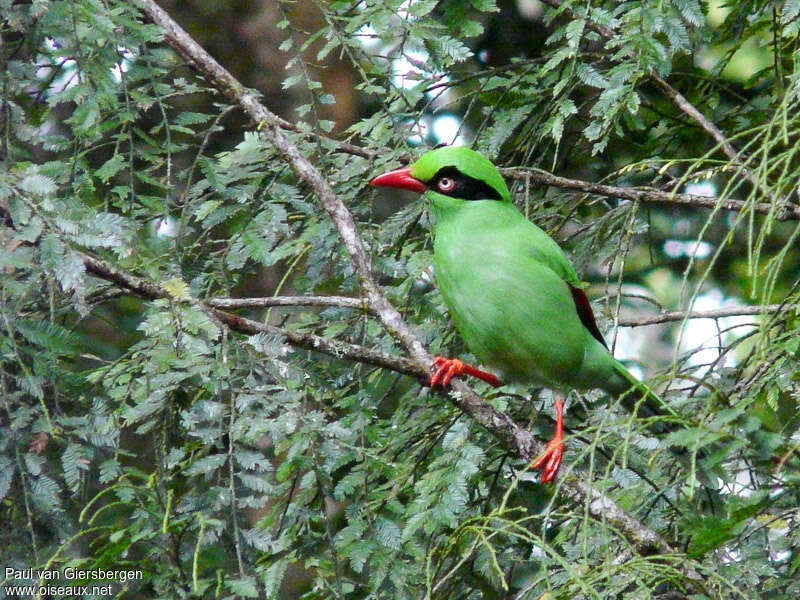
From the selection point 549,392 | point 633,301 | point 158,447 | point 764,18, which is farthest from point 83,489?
point 633,301

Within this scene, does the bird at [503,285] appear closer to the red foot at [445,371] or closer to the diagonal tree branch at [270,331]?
the red foot at [445,371]

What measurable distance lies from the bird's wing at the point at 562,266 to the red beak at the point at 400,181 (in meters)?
0.46

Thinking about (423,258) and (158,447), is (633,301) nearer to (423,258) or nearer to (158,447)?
(423,258)

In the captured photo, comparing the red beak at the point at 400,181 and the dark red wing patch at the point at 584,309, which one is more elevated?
the red beak at the point at 400,181

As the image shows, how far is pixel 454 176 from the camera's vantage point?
413 cm

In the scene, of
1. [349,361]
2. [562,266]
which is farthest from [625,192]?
[349,361]

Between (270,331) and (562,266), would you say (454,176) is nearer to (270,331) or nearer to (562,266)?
(562,266)

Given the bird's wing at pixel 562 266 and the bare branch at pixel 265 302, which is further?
the bird's wing at pixel 562 266

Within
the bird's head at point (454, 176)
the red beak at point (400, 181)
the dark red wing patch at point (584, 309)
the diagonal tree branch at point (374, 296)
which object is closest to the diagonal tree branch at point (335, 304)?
the diagonal tree branch at point (374, 296)

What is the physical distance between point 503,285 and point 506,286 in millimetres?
13

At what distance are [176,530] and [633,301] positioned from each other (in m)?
5.99

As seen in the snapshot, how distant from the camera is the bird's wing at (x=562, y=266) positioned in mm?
4035

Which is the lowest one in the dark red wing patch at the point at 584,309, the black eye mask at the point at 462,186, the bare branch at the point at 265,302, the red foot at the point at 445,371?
the dark red wing patch at the point at 584,309

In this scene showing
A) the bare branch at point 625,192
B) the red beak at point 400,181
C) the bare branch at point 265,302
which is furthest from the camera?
the red beak at point 400,181
